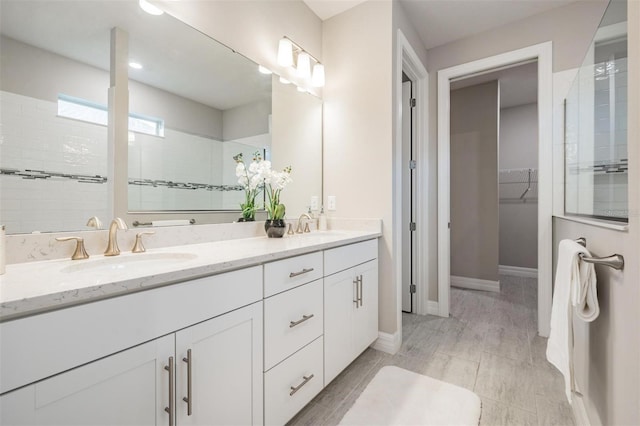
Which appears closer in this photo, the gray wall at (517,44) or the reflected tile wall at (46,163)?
the reflected tile wall at (46,163)

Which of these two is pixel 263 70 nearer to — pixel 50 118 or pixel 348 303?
pixel 50 118

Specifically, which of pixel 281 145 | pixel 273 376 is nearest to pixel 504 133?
pixel 281 145

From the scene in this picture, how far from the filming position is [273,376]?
113cm

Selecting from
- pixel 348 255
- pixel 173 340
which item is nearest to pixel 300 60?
pixel 348 255

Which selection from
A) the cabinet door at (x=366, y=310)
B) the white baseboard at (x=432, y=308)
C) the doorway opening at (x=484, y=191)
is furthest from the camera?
the doorway opening at (x=484, y=191)

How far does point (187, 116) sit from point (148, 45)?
0.34 m

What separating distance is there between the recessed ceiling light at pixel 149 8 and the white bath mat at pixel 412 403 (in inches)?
84.1

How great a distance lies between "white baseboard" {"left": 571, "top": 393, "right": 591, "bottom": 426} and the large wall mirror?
6.45 feet

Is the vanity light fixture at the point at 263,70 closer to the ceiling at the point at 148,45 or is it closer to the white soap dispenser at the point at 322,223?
the ceiling at the point at 148,45

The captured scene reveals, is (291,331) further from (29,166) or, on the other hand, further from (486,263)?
(486,263)

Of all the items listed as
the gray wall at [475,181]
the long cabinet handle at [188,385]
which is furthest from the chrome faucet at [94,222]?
the gray wall at [475,181]

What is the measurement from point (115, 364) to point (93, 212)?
679 millimetres

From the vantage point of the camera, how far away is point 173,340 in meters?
0.80

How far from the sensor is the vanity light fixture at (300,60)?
6.44 ft
